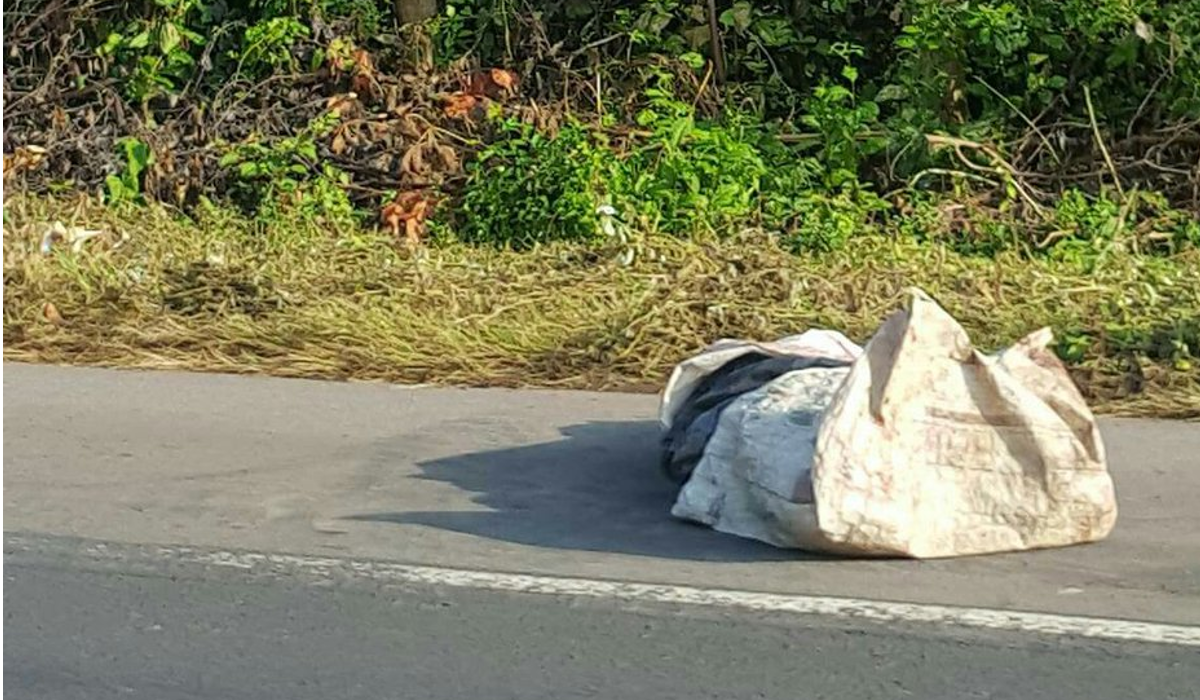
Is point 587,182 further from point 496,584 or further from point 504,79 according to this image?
point 496,584

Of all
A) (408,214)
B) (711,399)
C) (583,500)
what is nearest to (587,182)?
(408,214)

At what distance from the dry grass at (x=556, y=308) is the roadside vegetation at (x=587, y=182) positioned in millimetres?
21

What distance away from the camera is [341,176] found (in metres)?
11.7

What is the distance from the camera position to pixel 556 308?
Result: 341 inches

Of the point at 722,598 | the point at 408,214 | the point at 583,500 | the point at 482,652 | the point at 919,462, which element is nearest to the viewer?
the point at 482,652

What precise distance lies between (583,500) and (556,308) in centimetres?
280

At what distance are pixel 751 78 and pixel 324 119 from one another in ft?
8.63

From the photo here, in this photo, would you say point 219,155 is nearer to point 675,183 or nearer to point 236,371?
point 675,183

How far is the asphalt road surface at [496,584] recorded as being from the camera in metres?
4.36

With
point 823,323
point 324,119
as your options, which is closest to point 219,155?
point 324,119

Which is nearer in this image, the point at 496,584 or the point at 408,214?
the point at 496,584

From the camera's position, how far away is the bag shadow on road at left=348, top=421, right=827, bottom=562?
5.42 meters

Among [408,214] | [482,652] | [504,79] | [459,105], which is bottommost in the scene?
[482,652]

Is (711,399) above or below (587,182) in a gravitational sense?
below
